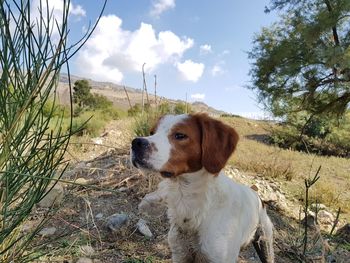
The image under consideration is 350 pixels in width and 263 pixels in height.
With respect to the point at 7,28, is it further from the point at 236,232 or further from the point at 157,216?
the point at 157,216

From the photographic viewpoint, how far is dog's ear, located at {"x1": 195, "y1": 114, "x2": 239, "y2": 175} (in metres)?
2.58

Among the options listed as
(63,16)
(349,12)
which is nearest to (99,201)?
(63,16)

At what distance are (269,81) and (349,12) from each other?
230 centimetres

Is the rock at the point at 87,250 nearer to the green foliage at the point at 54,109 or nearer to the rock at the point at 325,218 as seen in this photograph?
the green foliage at the point at 54,109

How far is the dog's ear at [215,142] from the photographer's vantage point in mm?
2580

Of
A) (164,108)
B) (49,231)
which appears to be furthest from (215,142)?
(164,108)

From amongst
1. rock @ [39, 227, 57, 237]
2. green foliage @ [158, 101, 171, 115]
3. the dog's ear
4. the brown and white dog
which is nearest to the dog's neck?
the brown and white dog

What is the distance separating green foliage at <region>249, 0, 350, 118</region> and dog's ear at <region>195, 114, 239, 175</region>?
268 inches

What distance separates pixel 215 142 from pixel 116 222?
2002mm

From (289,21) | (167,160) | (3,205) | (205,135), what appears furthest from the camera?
(289,21)

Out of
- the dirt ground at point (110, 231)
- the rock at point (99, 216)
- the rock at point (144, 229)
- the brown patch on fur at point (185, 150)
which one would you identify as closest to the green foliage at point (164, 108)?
the dirt ground at point (110, 231)

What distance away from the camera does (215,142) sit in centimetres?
262

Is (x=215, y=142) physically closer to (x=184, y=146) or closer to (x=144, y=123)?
(x=184, y=146)

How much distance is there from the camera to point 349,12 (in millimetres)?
9180
